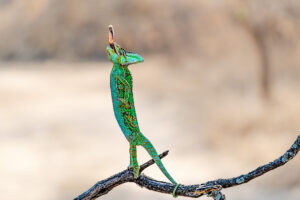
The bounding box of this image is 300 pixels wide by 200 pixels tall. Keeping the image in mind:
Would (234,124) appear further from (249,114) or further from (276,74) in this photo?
(276,74)

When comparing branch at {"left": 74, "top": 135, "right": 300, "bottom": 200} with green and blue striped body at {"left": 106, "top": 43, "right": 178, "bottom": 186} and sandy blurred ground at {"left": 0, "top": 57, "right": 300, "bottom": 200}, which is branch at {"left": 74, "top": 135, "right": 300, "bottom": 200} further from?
sandy blurred ground at {"left": 0, "top": 57, "right": 300, "bottom": 200}

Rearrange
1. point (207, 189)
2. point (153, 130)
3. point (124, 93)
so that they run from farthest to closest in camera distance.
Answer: point (153, 130)
point (124, 93)
point (207, 189)

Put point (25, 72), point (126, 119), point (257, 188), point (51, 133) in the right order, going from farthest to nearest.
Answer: point (25, 72) < point (51, 133) < point (257, 188) < point (126, 119)

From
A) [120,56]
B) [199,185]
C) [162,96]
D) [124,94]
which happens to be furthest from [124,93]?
[162,96]

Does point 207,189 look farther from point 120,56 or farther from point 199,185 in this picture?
point 120,56

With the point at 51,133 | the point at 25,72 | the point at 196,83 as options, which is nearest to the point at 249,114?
the point at 196,83
